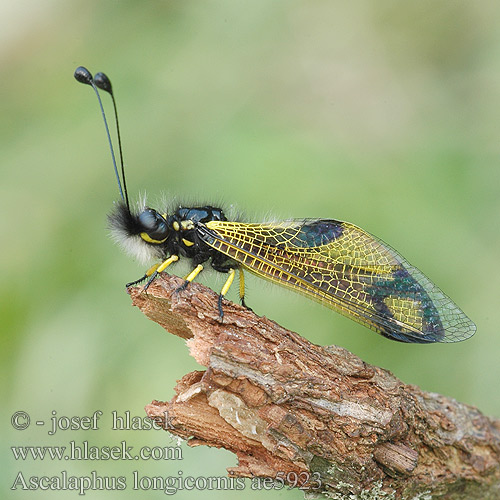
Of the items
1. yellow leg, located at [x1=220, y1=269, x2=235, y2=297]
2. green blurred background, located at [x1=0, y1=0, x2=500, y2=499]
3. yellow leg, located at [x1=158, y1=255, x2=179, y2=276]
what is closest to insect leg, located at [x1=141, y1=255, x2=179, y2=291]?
yellow leg, located at [x1=158, y1=255, x2=179, y2=276]

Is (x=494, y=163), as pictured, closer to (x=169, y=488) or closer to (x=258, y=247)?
(x=258, y=247)

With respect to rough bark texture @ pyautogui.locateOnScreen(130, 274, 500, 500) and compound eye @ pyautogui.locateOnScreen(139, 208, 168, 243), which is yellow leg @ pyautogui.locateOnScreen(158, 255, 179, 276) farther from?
rough bark texture @ pyautogui.locateOnScreen(130, 274, 500, 500)

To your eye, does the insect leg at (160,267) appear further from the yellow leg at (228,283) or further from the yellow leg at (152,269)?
the yellow leg at (228,283)

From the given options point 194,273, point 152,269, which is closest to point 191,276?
point 194,273

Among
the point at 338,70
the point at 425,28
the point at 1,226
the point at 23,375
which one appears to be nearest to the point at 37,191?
the point at 1,226

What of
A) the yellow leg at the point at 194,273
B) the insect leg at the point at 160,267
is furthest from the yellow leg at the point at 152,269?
the yellow leg at the point at 194,273

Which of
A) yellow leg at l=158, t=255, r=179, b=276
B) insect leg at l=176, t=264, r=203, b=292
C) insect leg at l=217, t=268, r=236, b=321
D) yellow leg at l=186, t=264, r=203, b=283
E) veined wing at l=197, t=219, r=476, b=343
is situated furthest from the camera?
veined wing at l=197, t=219, r=476, b=343
